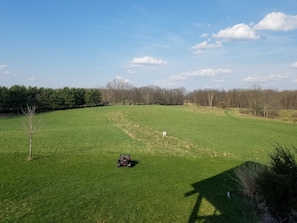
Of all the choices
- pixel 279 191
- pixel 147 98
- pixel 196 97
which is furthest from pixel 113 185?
pixel 196 97

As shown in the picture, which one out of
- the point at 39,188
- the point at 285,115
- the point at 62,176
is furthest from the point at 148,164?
the point at 285,115

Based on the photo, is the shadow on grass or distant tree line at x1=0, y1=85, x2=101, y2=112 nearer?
the shadow on grass

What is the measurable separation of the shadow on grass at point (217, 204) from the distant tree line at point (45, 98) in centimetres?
5879

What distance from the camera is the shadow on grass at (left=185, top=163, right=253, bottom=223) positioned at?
30.6 ft

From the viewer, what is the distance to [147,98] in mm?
122500

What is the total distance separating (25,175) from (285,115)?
254 feet

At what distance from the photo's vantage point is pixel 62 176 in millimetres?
13758

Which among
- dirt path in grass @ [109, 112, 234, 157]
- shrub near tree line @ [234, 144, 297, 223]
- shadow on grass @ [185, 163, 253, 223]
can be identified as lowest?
dirt path in grass @ [109, 112, 234, 157]

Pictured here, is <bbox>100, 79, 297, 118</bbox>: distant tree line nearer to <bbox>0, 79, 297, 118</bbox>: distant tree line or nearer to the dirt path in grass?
<bbox>0, 79, 297, 118</bbox>: distant tree line

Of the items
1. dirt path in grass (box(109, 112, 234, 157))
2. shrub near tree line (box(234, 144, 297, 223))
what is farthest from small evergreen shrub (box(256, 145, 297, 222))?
dirt path in grass (box(109, 112, 234, 157))

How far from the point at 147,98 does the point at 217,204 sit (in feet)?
369

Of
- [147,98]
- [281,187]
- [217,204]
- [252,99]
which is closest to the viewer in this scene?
[281,187]

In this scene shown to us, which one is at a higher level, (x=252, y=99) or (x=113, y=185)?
(x=252, y=99)

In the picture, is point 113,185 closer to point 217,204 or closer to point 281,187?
point 217,204
